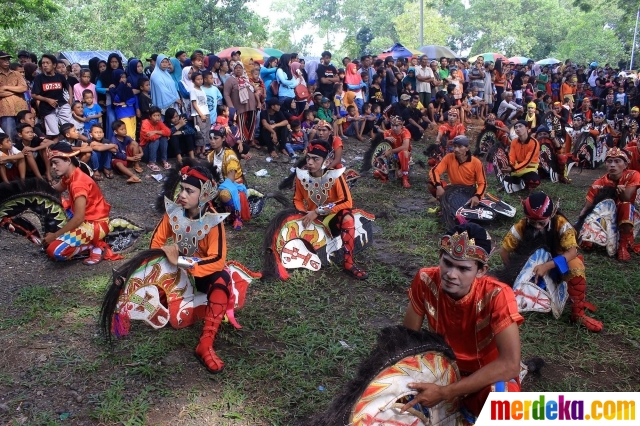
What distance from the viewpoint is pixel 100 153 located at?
31.8ft

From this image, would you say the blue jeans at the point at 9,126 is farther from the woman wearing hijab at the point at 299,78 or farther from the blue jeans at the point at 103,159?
the woman wearing hijab at the point at 299,78

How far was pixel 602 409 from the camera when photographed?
3250mm

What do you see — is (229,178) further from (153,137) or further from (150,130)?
(150,130)

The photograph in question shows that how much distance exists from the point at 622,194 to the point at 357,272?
331 cm

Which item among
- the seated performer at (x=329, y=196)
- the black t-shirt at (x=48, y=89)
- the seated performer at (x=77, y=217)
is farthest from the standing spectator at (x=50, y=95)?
the seated performer at (x=329, y=196)

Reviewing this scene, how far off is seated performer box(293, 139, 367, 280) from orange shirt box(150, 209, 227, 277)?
1.82m

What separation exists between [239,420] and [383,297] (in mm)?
2391

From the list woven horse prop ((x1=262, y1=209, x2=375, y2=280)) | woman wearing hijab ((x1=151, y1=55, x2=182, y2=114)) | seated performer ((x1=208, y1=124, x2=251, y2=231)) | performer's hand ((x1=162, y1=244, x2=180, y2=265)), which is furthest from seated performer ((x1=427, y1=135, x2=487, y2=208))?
woman wearing hijab ((x1=151, y1=55, x2=182, y2=114))

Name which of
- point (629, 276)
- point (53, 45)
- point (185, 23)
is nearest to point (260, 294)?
point (629, 276)

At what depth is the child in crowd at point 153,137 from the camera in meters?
10.2

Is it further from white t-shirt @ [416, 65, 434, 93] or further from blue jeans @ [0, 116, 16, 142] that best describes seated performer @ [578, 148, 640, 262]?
white t-shirt @ [416, 65, 434, 93]

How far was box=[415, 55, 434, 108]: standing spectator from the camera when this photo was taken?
16.0 meters

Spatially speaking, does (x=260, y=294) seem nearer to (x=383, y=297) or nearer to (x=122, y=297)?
(x=383, y=297)

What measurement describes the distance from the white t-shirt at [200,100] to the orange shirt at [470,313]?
27.6ft
